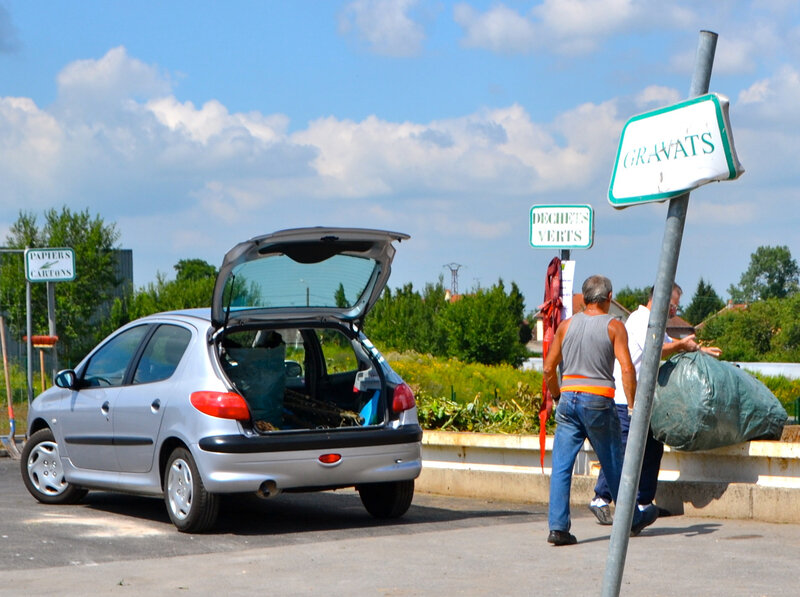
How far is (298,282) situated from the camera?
9.30 metres

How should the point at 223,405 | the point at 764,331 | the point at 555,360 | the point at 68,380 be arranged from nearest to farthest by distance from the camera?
the point at 555,360, the point at 223,405, the point at 68,380, the point at 764,331

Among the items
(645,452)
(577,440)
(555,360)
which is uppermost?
(555,360)

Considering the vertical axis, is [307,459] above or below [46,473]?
above

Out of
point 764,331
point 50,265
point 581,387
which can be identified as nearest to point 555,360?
point 581,387

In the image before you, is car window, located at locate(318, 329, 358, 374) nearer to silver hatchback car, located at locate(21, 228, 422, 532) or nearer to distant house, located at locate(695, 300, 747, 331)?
silver hatchback car, located at locate(21, 228, 422, 532)

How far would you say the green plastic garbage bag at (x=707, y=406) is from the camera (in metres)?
8.75

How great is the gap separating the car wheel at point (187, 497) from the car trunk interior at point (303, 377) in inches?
25.3

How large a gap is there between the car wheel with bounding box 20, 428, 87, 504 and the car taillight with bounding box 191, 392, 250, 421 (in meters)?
2.42

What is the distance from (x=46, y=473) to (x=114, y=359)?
1369 millimetres

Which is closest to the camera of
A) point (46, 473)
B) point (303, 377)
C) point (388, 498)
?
point (388, 498)

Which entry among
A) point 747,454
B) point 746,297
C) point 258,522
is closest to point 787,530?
point 747,454

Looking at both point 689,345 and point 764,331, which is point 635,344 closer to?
point 689,345

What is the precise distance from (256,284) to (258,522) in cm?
191

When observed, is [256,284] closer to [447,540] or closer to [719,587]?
[447,540]
